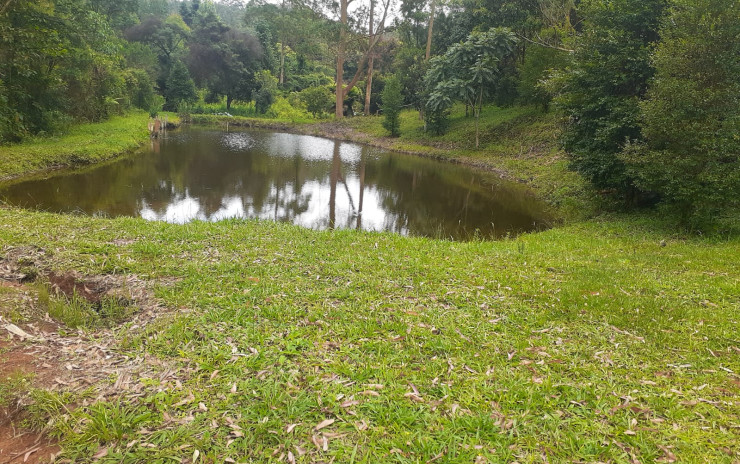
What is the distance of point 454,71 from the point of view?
26.6 meters

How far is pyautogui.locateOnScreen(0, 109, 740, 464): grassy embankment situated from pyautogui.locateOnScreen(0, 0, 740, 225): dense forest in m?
3.30

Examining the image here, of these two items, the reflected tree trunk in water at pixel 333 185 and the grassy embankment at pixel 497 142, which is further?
the grassy embankment at pixel 497 142

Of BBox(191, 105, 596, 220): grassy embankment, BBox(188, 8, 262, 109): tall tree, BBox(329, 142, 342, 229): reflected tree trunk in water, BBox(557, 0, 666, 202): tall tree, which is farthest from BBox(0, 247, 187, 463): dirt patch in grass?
BBox(188, 8, 262, 109): tall tree

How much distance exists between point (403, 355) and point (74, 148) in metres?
18.9

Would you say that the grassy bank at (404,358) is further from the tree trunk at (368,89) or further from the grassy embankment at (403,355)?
the tree trunk at (368,89)

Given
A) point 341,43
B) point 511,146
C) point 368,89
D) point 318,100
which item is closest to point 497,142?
point 511,146

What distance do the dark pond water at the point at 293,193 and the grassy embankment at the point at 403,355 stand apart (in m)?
4.44

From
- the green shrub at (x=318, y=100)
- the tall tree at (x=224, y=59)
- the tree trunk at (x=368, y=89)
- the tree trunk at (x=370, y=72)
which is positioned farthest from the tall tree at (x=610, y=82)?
the tall tree at (x=224, y=59)

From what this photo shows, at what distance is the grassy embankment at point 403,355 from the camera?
2.87m

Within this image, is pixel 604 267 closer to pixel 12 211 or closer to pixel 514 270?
pixel 514 270

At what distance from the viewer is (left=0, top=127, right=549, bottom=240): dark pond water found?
11.6 meters

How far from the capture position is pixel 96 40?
21.6 m

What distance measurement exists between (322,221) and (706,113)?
929cm

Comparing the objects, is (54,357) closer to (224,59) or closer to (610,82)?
(610,82)
